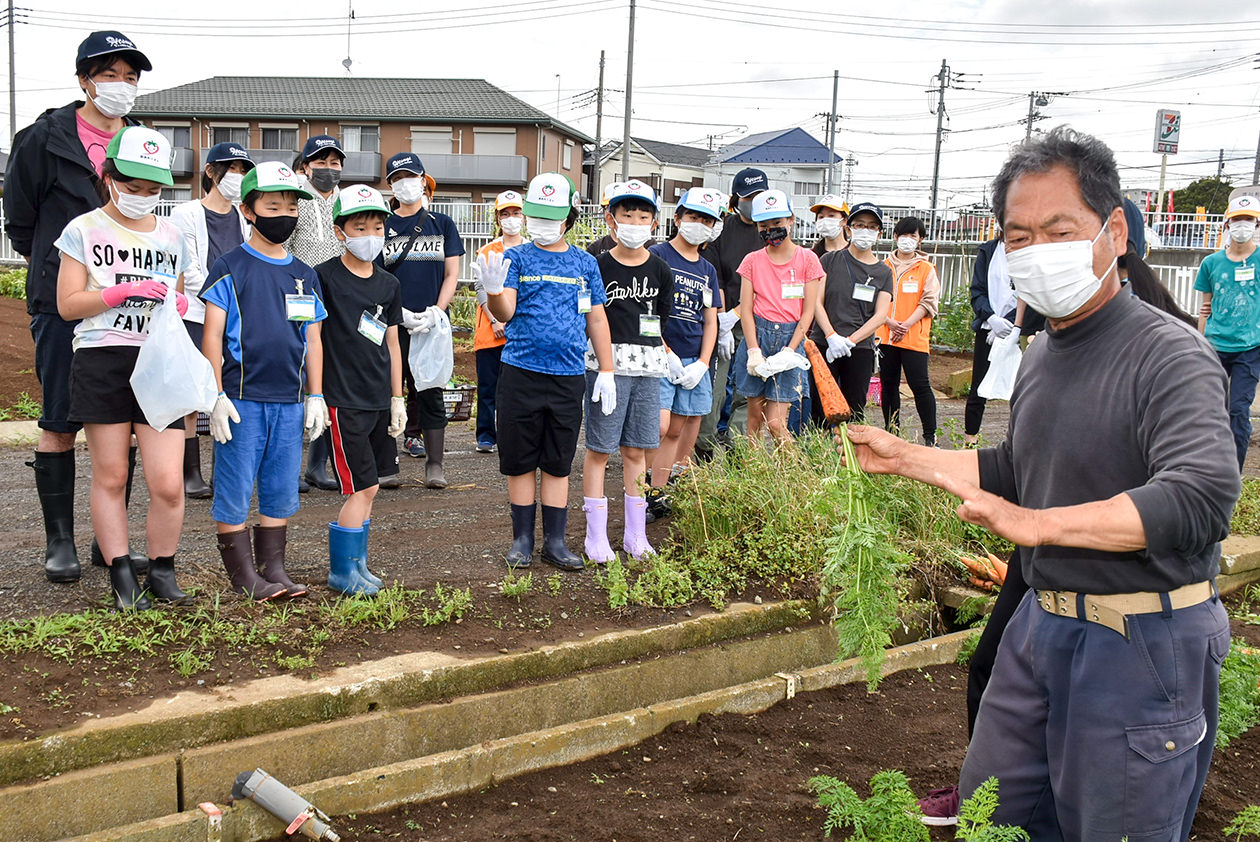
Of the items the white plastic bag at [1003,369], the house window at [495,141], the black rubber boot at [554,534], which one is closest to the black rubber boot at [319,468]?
the black rubber boot at [554,534]

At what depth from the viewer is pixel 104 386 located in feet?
14.2

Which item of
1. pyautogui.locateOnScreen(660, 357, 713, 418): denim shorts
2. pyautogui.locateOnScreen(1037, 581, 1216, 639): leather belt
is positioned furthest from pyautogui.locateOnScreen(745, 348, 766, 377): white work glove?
pyautogui.locateOnScreen(1037, 581, 1216, 639): leather belt

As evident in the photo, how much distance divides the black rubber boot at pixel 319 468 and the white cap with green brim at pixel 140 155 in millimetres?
3095

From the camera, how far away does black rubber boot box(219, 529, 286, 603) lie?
14.9 feet

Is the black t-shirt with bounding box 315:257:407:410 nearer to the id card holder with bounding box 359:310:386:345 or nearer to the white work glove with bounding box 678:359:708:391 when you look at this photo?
the id card holder with bounding box 359:310:386:345

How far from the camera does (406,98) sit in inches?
2026

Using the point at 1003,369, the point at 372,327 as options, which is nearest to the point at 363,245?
the point at 372,327

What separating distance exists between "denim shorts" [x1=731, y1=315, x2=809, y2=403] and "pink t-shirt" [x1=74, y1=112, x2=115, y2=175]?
14.1 ft

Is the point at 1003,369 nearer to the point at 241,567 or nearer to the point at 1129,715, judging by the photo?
the point at 1129,715

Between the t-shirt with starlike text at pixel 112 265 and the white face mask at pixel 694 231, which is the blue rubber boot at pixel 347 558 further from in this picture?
the white face mask at pixel 694 231

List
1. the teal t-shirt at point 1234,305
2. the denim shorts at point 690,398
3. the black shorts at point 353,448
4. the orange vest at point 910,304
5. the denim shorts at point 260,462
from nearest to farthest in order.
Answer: the denim shorts at point 260,462 → the black shorts at point 353,448 → the denim shorts at point 690,398 → the teal t-shirt at point 1234,305 → the orange vest at point 910,304

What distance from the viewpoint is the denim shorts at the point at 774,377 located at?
7336 millimetres

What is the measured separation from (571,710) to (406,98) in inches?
2024

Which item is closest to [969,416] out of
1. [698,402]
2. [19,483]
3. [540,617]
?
[698,402]
